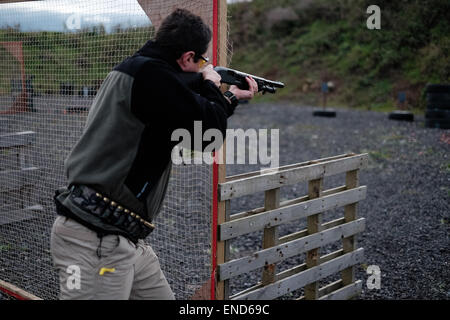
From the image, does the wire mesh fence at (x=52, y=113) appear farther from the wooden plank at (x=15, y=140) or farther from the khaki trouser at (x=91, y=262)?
the khaki trouser at (x=91, y=262)

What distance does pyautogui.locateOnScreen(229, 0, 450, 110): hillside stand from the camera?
20344 millimetres

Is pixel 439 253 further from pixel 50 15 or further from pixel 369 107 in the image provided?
pixel 369 107

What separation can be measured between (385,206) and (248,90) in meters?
5.49

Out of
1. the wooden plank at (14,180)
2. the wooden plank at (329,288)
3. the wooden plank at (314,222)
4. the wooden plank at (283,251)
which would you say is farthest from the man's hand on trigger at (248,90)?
Answer: the wooden plank at (14,180)

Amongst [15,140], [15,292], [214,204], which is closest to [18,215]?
[15,140]

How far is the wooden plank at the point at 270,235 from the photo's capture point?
3.98 meters

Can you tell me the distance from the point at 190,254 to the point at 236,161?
7.22 metres

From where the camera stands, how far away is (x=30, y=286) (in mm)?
4969

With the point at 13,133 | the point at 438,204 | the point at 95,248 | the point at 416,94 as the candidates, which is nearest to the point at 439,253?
the point at 438,204

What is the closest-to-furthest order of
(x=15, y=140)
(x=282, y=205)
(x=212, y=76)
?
(x=212, y=76) < (x=282, y=205) < (x=15, y=140)

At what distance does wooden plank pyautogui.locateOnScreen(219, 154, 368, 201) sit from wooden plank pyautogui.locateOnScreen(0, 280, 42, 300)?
7.89ft

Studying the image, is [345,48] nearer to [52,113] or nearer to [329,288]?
[329,288]

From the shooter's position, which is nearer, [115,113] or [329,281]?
[115,113]

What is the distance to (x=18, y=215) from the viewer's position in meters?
5.61
